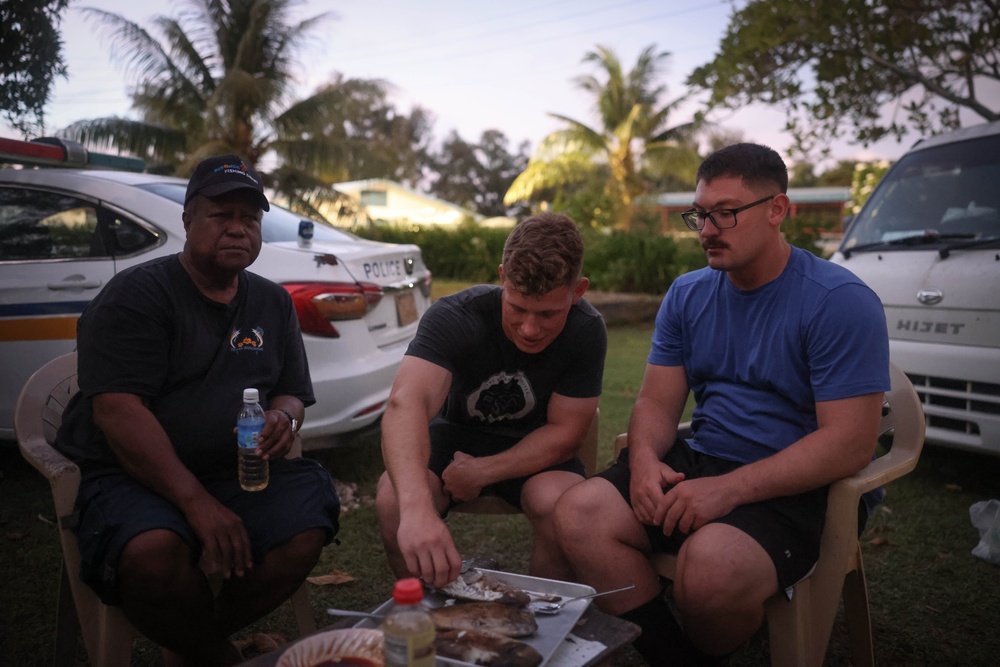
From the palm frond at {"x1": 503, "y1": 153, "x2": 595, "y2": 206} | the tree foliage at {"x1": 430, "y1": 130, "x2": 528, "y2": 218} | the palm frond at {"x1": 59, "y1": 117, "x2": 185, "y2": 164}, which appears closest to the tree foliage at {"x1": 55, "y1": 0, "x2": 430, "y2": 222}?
the palm frond at {"x1": 59, "y1": 117, "x2": 185, "y2": 164}

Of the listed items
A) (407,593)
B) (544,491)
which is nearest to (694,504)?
(544,491)

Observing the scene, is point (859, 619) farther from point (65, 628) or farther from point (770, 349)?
point (65, 628)

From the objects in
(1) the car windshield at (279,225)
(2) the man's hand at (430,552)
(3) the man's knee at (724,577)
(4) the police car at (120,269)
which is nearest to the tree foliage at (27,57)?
(4) the police car at (120,269)

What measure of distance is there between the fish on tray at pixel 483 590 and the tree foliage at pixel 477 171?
54589 millimetres

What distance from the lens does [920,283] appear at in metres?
4.42

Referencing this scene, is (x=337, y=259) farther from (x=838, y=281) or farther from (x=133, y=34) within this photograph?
(x=133, y=34)

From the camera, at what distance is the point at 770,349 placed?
2.49 meters

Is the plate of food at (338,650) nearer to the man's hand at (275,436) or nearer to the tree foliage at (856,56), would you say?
the man's hand at (275,436)

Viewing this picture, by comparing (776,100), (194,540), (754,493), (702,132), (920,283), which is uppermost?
(702,132)

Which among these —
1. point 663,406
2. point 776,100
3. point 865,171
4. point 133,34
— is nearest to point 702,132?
point 865,171

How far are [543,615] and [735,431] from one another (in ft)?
3.36

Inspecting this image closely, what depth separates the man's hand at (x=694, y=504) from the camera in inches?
91.9

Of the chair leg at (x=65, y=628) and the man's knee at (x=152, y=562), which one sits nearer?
the man's knee at (x=152, y=562)

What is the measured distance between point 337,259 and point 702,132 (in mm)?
27732
